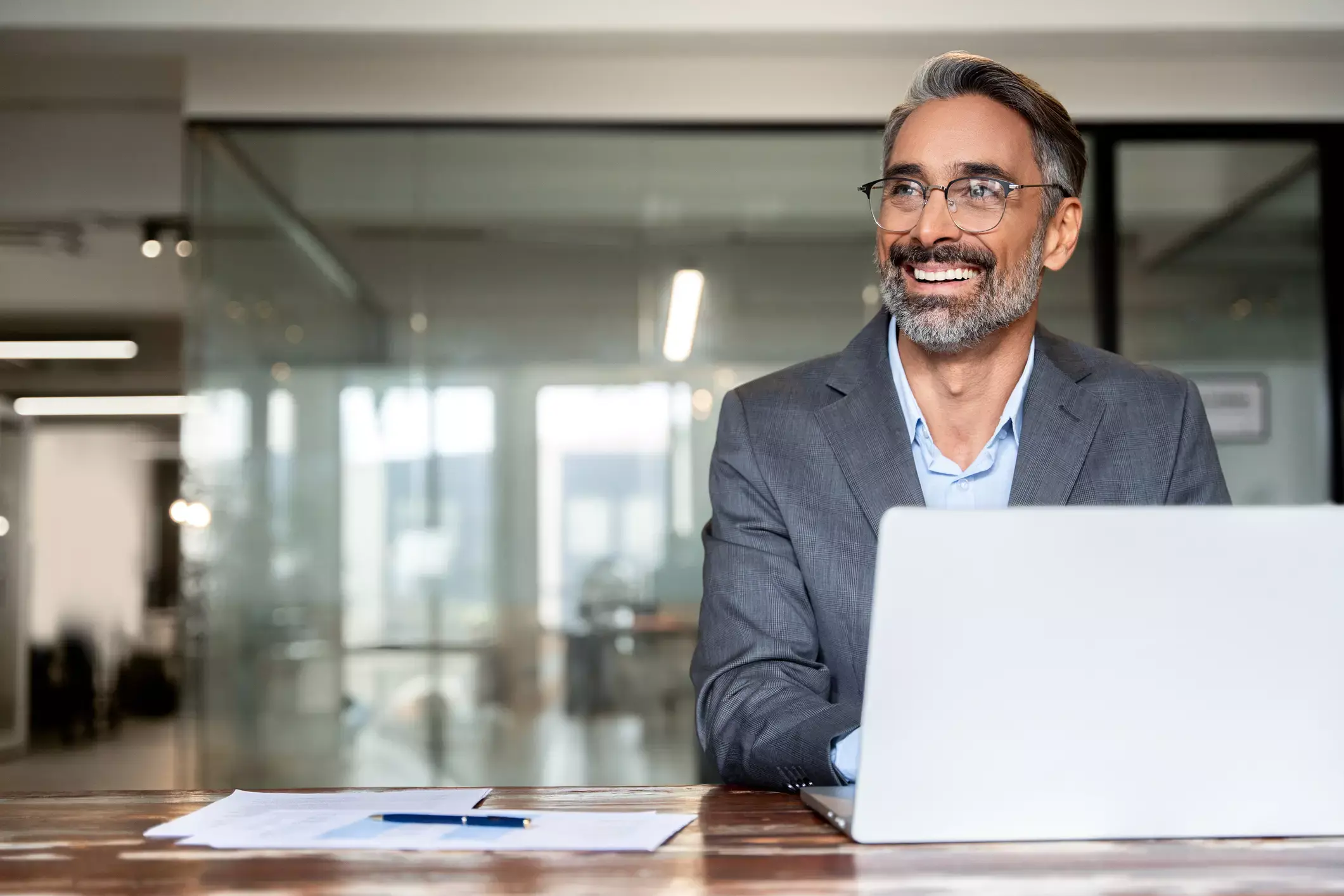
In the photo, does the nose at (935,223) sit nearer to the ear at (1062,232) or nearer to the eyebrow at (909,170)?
the eyebrow at (909,170)

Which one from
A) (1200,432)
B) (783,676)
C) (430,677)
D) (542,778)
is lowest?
(542,778)

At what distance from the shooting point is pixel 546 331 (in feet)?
14.3

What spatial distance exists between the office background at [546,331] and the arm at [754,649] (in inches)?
97.1

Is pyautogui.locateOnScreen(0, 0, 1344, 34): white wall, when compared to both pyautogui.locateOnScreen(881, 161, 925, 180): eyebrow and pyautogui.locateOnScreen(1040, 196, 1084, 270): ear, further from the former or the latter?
pyautogui.locateOnScreen(881, 161, 925, 180): eyebrow

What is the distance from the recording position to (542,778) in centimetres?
428

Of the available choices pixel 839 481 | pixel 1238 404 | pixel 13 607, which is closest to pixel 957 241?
pixel 839 481

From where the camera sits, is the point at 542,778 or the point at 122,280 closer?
the point at 542,778

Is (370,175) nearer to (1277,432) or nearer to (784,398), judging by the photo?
(784,398)

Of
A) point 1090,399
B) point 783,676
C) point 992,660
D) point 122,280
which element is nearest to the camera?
point 992,660

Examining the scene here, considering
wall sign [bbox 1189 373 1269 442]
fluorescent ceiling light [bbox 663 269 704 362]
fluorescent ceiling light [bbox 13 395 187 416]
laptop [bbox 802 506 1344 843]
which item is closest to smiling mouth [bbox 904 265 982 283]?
laptop [bbox 802 506 1344 843]

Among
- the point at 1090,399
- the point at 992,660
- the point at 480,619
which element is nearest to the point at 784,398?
the point at 1090,399

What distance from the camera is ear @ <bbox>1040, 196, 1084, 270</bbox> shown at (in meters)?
1.98

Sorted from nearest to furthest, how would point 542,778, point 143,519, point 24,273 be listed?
point 542,778
point 24,273
point 143,519

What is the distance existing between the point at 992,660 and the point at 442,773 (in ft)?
11.6
